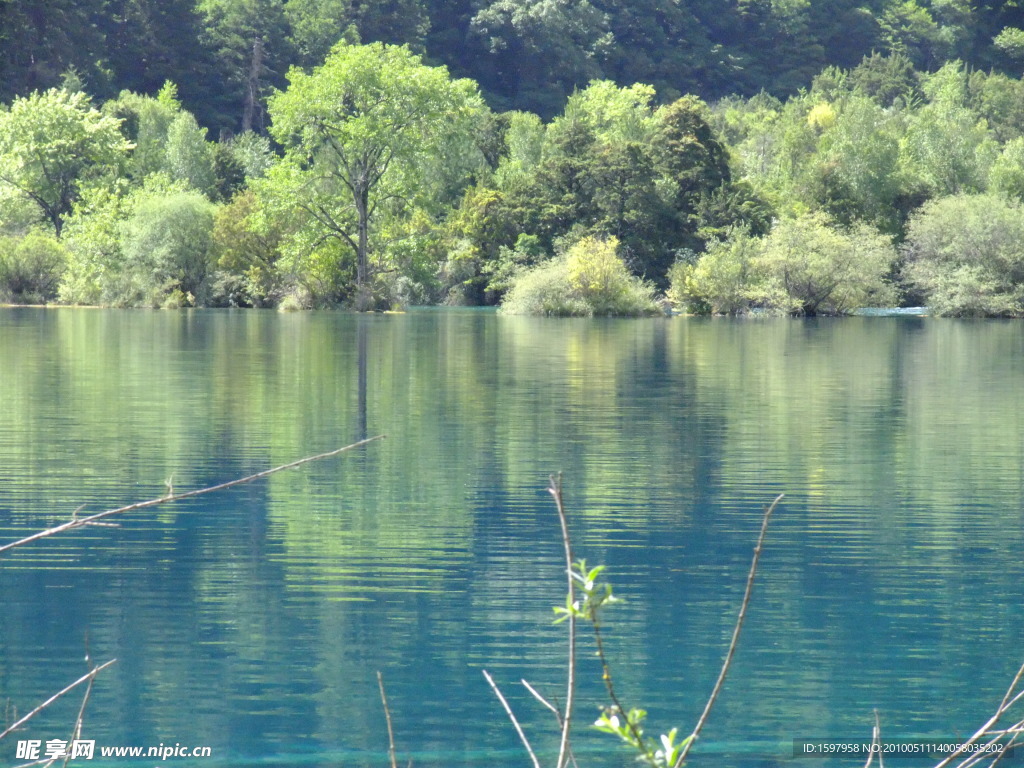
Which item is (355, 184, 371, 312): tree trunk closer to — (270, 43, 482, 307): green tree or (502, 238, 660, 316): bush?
(270, 43, 482, 307): green tree

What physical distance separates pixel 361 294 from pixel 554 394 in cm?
3690

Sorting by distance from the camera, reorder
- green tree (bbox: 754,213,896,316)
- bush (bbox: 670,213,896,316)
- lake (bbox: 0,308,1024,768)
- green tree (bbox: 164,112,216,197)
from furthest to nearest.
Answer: green tree (bbox: 164,112,216,197) → bush (bbox: 670,213,896,316) → green tree (bbox: 754,213,896,316) → lake (bbox: 0,308,1024,768)

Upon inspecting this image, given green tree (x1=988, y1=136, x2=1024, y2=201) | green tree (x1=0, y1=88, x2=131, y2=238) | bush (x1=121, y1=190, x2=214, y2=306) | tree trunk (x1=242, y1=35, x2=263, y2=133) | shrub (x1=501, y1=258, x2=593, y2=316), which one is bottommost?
shrub (x1=501, y1=258, x2=593, y2=316)

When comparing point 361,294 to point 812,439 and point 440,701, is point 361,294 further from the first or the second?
point 440,701

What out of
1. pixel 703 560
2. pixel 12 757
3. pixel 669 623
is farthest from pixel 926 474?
pixel 12 757

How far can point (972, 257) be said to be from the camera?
56875 millimetres

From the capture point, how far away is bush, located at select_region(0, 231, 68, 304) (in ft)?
196

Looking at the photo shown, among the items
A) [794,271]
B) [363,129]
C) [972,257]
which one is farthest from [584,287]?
[972,257]

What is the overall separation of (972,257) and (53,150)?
38.7 meters

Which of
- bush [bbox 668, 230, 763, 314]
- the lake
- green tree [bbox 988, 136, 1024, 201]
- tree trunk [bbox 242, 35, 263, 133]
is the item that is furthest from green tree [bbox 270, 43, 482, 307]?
tree trunk [bbox 242, 35, 263, 133]

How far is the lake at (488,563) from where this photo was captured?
6535mm

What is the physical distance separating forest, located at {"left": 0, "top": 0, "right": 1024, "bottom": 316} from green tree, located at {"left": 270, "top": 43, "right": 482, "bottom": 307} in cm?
11

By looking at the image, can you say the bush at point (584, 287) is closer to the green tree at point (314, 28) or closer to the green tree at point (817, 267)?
the green tree at point (817, 267)

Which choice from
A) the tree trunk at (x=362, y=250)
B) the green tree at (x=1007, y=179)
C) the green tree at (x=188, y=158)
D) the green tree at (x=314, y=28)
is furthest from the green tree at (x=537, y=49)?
the tree trunk at (x=362, y=250)
